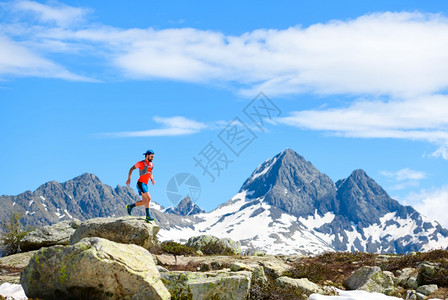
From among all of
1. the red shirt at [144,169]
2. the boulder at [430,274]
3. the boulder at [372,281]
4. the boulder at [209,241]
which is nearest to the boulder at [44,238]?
the boulder at [209,241]

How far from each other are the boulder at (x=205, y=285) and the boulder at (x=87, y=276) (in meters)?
1.61

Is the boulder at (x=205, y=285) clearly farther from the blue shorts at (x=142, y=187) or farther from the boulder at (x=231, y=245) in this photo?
the boulder at (x=231, y=245)

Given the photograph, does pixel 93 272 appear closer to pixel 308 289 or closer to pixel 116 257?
pixel 116 257

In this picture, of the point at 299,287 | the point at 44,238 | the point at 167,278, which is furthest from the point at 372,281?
the point at 44,238

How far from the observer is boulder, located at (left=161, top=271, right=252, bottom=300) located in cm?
1421

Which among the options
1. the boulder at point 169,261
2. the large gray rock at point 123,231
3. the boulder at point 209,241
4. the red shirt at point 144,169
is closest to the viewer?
the boulder at point 169,261

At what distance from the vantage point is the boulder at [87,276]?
12.2 meters

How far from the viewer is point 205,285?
1442cm

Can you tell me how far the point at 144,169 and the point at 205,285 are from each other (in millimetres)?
9746

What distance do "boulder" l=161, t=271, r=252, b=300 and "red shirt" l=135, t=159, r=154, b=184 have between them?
9020mm

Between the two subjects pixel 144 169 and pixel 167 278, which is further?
pixel 144 169

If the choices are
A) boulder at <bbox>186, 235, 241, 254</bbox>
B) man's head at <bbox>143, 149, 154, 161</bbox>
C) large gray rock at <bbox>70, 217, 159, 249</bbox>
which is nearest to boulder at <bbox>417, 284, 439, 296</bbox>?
large gray rock at <bbox>70, 217, 159, 249</bbox>

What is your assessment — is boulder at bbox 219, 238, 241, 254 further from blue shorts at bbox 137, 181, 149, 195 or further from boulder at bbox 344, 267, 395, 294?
boulder at bbox 344, 267, 395, 294

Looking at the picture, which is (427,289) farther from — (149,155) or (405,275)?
(149,155)
